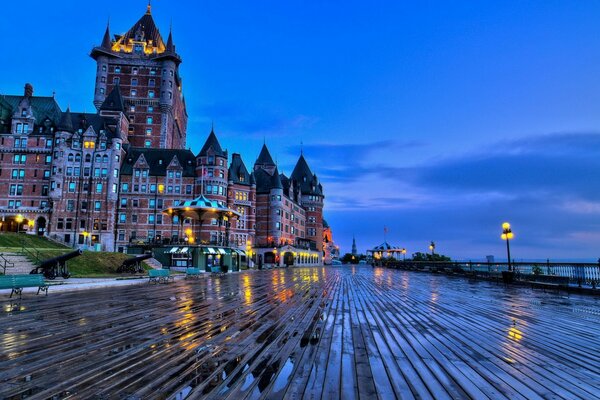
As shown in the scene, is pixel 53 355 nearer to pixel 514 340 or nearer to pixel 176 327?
pixel 176 327

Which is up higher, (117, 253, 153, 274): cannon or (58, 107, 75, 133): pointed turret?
(58, 107, 75, 133): pointed turret

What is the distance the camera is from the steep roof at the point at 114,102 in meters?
74.6

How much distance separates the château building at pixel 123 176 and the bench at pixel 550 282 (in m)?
44.7

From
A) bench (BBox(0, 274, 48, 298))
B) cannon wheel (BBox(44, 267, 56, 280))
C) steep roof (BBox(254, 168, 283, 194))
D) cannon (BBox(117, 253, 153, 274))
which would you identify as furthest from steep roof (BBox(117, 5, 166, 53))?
bench (BBox(0, 274, 48, 298))

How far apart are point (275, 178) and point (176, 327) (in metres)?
76.4

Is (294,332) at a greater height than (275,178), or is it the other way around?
(275,178)

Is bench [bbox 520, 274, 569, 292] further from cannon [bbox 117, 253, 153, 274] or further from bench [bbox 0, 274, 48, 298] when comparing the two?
cannon [bbox 117, 253, 153, 274]

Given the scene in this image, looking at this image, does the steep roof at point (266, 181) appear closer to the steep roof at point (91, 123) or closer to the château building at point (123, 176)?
the château building at point (123, 176)

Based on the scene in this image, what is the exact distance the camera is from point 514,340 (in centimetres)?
788

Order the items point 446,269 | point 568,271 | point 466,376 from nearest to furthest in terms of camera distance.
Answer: point 466,376, point 568,271, point 446,269

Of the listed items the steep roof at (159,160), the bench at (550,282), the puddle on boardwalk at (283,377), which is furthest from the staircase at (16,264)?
the steep roof at (159,160)

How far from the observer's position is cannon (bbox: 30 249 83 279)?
23648 millimetres

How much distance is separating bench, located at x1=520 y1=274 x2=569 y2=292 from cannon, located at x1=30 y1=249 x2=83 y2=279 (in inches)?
1149

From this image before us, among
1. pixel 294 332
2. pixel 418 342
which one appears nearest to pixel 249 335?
pixel 294 332
